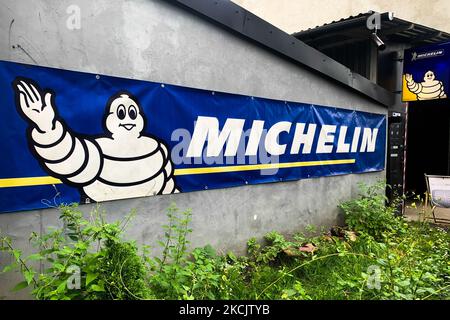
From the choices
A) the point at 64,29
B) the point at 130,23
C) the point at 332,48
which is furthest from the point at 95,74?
the point at 332,48

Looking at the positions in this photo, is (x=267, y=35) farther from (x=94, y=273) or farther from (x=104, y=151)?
(x=94, y=273)

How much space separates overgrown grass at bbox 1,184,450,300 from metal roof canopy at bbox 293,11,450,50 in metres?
3.72

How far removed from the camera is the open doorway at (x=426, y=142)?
981 centimetres

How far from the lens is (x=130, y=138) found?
3.22m

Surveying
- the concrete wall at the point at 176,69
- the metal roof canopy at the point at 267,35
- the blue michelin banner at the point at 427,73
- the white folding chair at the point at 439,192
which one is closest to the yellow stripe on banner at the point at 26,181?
the concrete wall at the point at 176,69

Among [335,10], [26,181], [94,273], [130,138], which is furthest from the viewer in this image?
[335,10]

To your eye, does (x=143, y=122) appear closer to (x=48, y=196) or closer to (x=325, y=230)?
(x=48, y=196)

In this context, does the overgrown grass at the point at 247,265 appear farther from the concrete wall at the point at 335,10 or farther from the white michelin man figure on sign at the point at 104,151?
the concrete wall at the point at 335,10

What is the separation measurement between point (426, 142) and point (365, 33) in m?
5.53

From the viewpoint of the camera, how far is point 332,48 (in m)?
8.04

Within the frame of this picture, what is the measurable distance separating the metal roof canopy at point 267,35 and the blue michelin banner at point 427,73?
189cm

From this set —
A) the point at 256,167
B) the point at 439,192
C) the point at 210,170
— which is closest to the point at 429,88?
the point at 439,192
